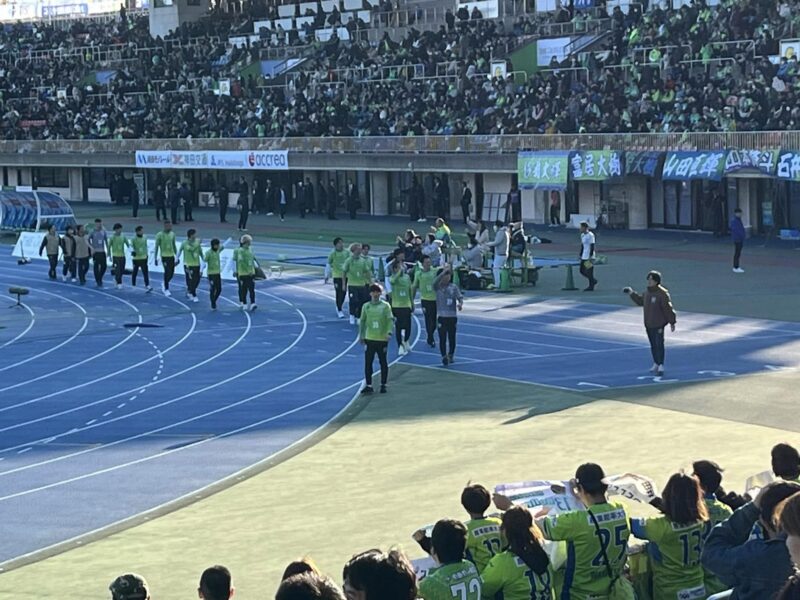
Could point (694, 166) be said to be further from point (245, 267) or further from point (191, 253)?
point (245, 267)

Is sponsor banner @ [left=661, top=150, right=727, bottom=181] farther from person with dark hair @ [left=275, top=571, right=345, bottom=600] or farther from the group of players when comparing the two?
person with dark hair @ [left=275, top=571, right=345, bottom=600]

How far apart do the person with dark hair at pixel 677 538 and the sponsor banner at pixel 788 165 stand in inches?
1235

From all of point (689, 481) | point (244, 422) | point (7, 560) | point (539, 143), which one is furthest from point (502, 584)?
point (539, 143)

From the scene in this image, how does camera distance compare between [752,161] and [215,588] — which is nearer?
[215,588]

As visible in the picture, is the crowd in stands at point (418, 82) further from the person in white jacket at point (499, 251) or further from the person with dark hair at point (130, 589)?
the person with dark hair at point (130, 589)

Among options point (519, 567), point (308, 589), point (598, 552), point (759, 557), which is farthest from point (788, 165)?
point (308, 589)

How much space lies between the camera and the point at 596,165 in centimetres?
4569

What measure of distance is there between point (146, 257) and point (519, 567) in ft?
95.5

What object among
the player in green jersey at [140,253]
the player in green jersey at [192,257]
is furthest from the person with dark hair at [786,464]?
the player in green jersey at [140,253]

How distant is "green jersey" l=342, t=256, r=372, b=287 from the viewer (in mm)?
27797

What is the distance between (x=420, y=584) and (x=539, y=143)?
41083 millimetres

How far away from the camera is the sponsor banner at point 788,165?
38.9m

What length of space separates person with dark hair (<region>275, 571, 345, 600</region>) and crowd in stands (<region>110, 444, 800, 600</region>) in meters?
0.14

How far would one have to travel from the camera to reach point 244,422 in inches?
791
